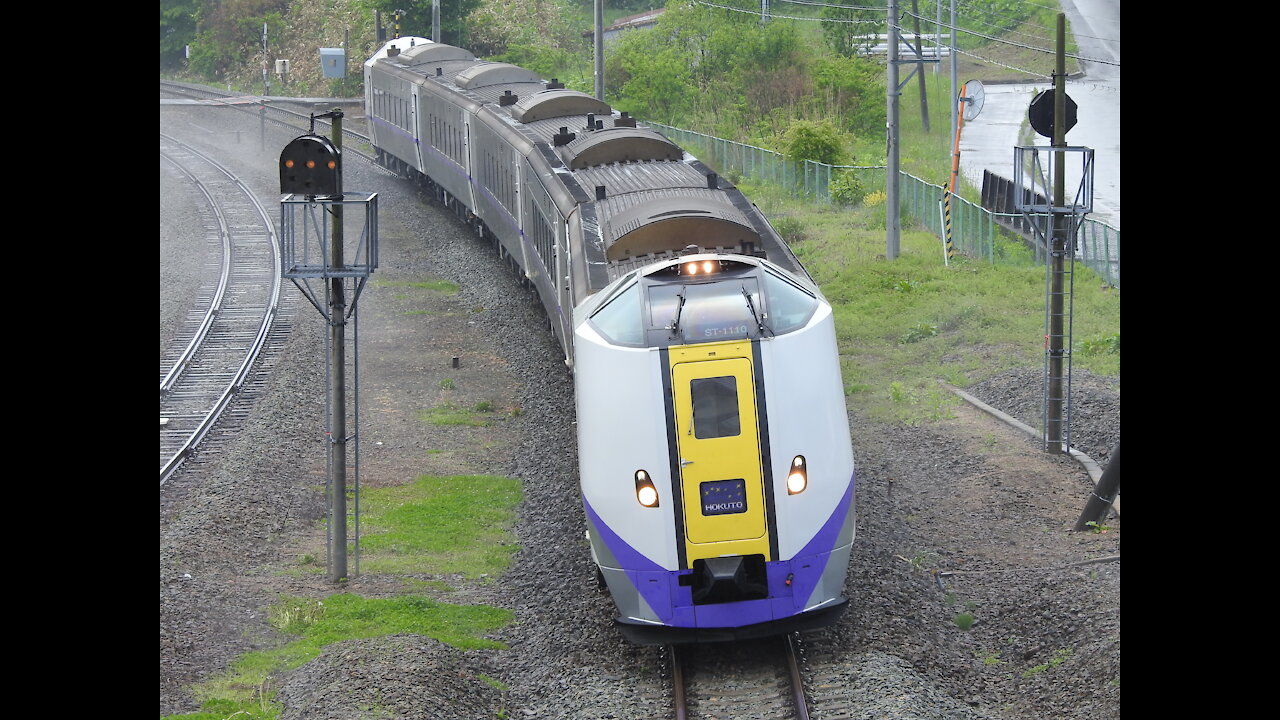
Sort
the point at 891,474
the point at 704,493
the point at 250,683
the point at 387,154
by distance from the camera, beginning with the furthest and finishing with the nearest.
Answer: the point at 387,154, the point at 891,474, the point at 250,683, the point at 704,493

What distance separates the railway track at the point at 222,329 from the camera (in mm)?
19609

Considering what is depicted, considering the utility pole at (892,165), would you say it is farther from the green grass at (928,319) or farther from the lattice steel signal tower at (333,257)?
the lattice steel signal tower at (333,257)

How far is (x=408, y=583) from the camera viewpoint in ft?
47.0

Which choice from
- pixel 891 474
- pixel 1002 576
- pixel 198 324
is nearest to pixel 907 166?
pixel 198 324

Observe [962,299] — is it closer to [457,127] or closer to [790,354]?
[457,127]

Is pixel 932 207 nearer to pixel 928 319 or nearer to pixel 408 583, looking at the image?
pixel 928 319

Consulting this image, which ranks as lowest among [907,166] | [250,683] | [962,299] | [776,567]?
[250,683]

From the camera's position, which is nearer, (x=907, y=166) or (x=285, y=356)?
(x=285, y=356)

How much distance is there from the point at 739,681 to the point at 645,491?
174 centimetres

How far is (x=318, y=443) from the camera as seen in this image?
19109 mm

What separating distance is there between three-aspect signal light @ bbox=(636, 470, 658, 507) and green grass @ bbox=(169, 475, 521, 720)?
2.18 m

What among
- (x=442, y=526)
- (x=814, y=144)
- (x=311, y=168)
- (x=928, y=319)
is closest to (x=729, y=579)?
(x=442, y=526)

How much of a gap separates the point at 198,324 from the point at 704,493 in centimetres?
1648

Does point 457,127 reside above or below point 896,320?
above
